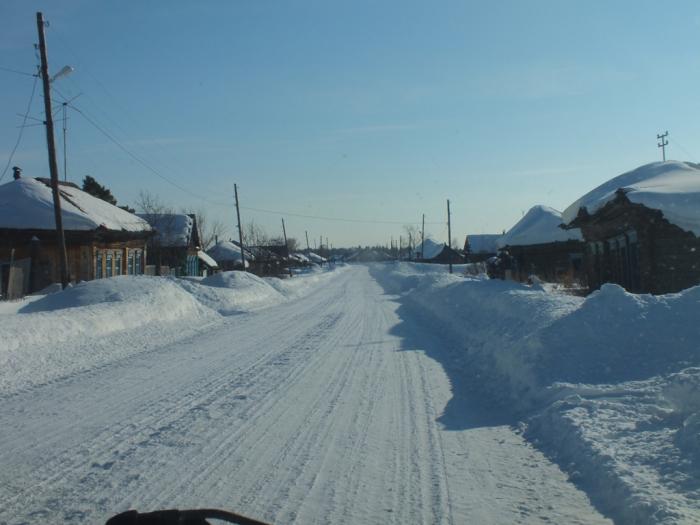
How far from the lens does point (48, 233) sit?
101 ft

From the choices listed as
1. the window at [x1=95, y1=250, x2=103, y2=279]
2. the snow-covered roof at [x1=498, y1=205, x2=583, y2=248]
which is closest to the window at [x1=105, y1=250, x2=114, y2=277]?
the window at [x1=95, y1=250, x2=103, y2=279]

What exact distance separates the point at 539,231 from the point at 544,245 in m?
1.10

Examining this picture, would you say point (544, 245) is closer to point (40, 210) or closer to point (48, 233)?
point (48, 233)

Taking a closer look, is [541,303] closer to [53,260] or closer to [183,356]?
[183,356]

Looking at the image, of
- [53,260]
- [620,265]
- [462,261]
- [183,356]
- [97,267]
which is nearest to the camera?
[183,356]

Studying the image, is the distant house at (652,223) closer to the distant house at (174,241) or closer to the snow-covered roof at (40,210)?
the snow-covered roof at (40,210)

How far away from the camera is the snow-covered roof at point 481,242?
110125mm

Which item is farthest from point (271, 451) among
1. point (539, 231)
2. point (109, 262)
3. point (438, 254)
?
point (438, 254)

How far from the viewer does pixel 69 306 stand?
19.1 m

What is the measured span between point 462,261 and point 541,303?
106332 mm

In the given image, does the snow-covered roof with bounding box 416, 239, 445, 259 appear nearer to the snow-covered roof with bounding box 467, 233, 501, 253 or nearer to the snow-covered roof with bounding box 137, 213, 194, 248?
the snow-covered roof with bounding box 467, 233, 501, 253

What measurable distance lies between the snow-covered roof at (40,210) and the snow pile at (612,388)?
2269cm

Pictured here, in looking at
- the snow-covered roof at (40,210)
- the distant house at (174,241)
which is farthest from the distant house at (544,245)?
the distant house at (174,241)

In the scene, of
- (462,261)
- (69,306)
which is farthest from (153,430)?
(462,261)
